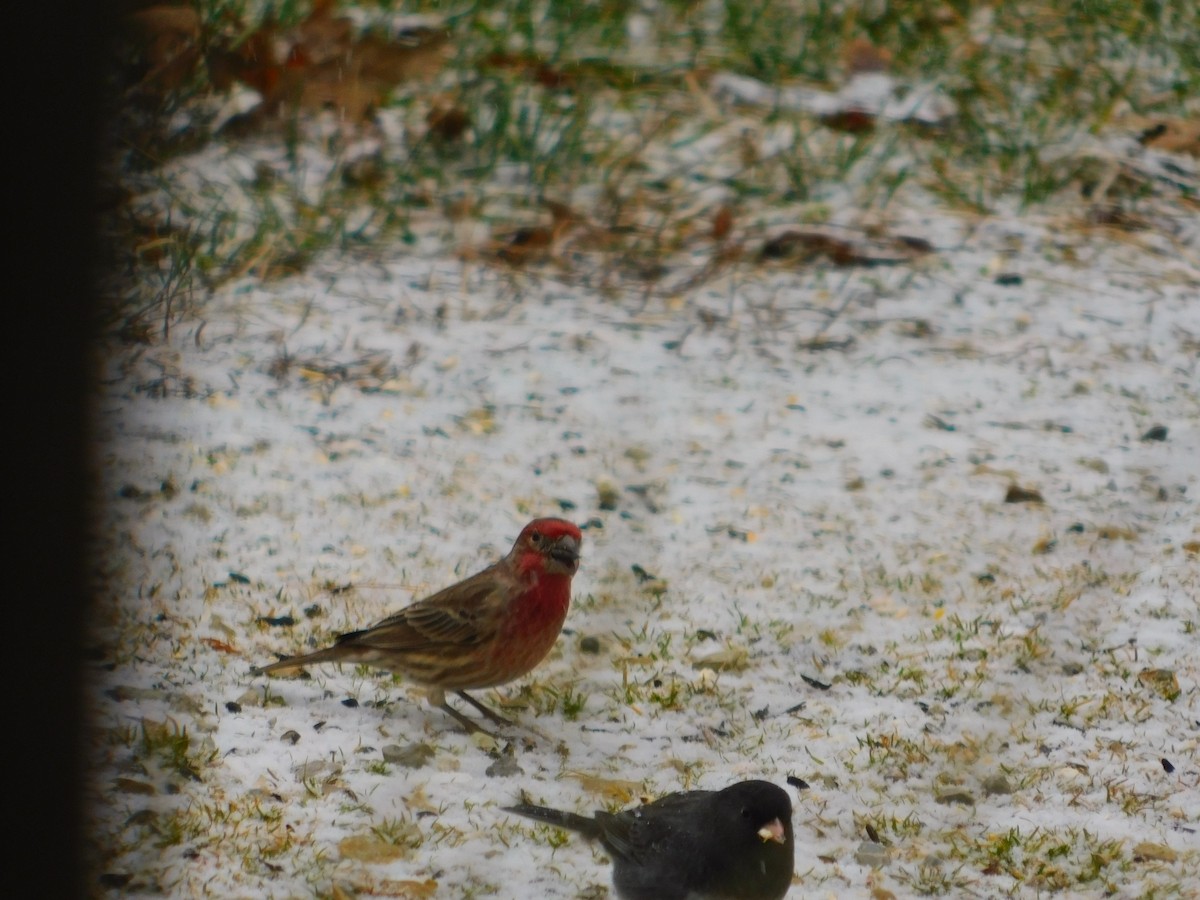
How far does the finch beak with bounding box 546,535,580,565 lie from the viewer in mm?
4086

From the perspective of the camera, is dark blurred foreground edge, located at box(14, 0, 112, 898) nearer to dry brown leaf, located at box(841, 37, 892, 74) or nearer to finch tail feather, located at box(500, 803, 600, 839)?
finch tail feather, located at box(500, 803, 600, 839)

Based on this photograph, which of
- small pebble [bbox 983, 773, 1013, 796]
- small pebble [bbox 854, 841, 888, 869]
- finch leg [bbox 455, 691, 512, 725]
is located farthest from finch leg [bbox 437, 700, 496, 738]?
small pebble [bbox 983, 773, 1013, 796]

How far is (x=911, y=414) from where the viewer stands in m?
5.98

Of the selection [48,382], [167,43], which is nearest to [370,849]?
[48,382]

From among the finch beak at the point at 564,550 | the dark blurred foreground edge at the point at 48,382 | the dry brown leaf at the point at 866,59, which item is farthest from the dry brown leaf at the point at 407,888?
the dry brown leaf at the point at 866,59

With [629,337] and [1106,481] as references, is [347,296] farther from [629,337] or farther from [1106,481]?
[1106,481]

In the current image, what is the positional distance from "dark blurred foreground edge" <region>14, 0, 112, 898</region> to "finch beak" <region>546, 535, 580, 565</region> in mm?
2603

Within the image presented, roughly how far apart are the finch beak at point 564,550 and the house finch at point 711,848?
0.87 metres

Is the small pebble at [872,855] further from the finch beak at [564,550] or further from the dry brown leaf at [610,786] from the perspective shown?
the finch beak at [564,550]

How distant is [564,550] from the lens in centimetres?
409

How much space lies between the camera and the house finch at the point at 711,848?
A: 127 inches

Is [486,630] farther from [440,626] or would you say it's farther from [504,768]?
A: [504,768]

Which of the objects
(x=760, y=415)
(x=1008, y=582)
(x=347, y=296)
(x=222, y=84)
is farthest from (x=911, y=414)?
(x=222, y=84)

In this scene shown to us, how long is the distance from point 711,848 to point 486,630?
999 millimetres
